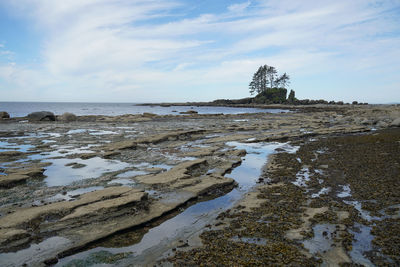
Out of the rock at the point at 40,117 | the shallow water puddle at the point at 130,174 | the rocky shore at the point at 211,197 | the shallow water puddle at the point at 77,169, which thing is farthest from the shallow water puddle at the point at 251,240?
the rock at the point at 40,117

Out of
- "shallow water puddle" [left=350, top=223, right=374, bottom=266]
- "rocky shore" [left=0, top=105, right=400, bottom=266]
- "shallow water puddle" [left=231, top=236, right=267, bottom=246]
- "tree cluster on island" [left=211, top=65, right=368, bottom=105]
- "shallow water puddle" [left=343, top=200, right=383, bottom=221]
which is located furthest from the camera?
"tree cluster on island" [left=211, top=65, right=368, bottom=105]

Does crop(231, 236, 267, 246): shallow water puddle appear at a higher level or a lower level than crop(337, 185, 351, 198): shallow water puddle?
lower

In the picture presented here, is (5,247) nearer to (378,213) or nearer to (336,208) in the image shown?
(336,208)

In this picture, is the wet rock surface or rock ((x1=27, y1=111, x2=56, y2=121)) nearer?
the wet rock surface

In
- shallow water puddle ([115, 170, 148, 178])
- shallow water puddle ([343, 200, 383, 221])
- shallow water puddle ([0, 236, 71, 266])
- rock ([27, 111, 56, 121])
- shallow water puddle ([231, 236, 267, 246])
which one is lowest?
shallow water puddle ([0, 236, 71, 266])

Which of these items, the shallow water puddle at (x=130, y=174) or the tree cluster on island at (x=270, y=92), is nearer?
→ the shallow water puddle at (x=130, y=174)

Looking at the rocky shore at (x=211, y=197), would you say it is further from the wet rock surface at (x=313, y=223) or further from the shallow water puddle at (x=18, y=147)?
the shallow water puddle at (x=18, y=147)

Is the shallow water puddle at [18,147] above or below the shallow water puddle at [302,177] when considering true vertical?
below

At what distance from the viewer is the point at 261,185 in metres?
9.81

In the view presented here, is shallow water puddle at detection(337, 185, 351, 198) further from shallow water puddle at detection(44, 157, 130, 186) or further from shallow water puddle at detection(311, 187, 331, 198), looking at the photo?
shallow water puddle at detection(44, 157, 130, 186)

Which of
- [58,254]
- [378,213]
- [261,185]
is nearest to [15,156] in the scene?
[58,254]

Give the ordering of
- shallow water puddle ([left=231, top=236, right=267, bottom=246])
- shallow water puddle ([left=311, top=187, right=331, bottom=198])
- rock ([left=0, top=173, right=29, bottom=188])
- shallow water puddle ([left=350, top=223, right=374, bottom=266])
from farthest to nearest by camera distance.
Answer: rock ([left=0, top=173, right=29, bottom=188])
shallow water puddle ([left=311, top=187, right=331, bottom=198])
shallow water puddle ([left=231, top=236, right=267, bottom=246])
shallow water puddle ([left=350, top=223, right=374, bottom=266])

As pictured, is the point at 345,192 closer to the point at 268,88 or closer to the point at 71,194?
the point at 71,194

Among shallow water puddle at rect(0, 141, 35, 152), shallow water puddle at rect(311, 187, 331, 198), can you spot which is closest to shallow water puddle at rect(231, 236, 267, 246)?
shallow water puddle at rect(311, 187, 331, 198)
